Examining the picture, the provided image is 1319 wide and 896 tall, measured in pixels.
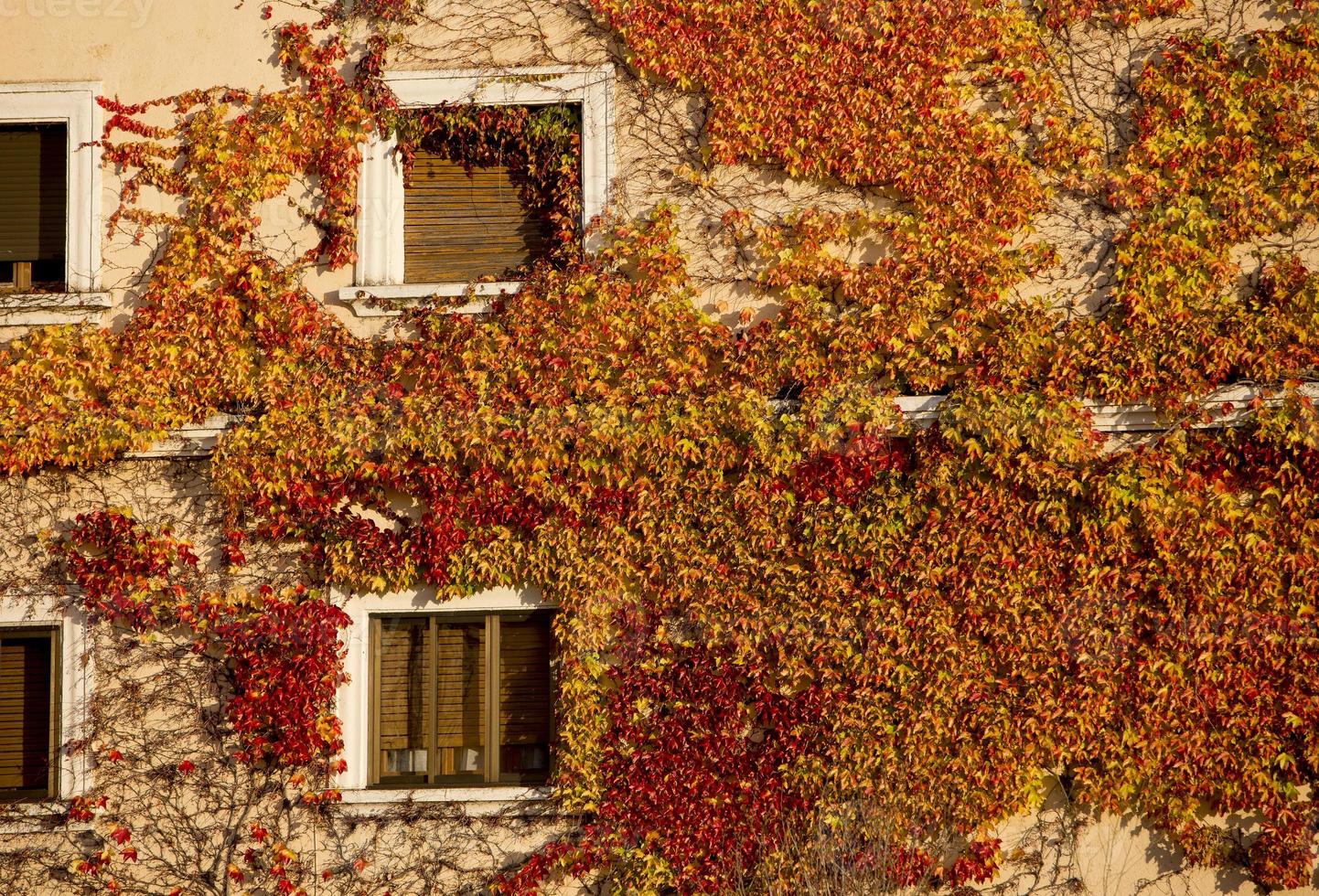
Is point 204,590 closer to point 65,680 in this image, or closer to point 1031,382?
point 65,680

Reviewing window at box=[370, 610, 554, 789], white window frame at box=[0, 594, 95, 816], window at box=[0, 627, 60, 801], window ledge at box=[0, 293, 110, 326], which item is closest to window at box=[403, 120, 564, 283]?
window ledge at box=[0, 293, 110, 326]

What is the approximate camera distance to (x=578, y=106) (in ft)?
31.6

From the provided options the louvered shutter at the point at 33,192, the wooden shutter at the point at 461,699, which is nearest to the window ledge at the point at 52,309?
the louvered shutter at the point at 33,192

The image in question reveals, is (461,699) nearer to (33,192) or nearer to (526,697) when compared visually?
(526,697)

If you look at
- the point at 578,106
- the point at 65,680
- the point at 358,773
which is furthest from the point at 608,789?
the point at 578,106

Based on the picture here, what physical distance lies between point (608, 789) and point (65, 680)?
13.3ft

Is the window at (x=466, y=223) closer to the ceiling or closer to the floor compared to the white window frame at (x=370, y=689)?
closer to the ceiling

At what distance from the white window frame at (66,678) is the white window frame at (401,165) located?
3.09 metres

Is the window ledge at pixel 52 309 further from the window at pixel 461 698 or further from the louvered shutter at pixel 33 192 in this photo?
the window at pixel 461 698

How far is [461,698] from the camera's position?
919 centimetres

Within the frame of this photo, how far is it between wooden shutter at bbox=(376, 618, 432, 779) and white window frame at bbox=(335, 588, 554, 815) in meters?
0.12

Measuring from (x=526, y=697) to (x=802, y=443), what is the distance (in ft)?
8.86

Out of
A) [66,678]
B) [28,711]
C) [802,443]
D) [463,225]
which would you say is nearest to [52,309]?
[66,678]

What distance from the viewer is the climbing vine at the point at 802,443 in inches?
329
